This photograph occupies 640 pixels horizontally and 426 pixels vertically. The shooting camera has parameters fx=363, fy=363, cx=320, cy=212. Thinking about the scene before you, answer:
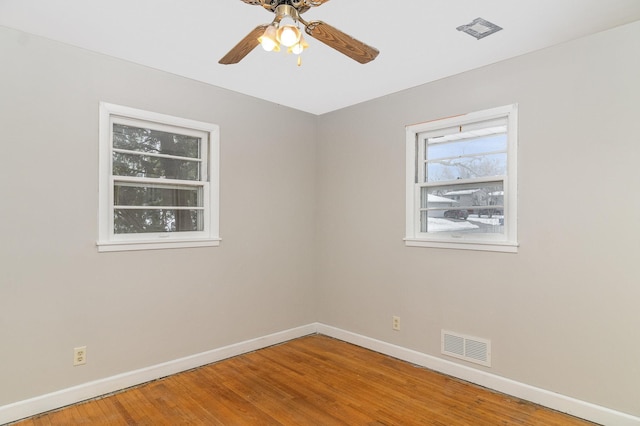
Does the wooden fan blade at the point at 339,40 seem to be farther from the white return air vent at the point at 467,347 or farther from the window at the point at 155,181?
the white return air vent at the point at 467,347

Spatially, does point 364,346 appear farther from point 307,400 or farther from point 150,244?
point 150,244

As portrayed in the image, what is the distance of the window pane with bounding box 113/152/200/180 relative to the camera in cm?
295

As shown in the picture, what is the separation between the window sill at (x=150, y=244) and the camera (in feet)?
9.21

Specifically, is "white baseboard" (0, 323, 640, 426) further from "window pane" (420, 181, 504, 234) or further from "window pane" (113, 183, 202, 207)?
"window pane" (113, 183, 202, 207)

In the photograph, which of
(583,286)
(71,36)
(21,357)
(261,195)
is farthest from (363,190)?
(21,357)

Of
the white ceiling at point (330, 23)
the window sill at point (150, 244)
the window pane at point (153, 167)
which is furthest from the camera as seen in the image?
the window pane at point (153, 167)

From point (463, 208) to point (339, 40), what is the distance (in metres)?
1.97

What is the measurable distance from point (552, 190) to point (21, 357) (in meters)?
3.90

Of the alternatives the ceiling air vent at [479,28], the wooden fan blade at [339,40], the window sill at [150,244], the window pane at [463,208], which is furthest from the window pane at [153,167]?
the ceiling air vent at [479,28]

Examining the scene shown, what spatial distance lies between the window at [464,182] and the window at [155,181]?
1.95 m

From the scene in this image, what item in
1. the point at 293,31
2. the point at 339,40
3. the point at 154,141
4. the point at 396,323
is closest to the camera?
the point at 293,31

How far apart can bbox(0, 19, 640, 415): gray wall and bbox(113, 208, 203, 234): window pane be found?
0.21m

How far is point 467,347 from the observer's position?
3.06 meters

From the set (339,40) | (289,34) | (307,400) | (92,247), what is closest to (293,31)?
(289,34)
